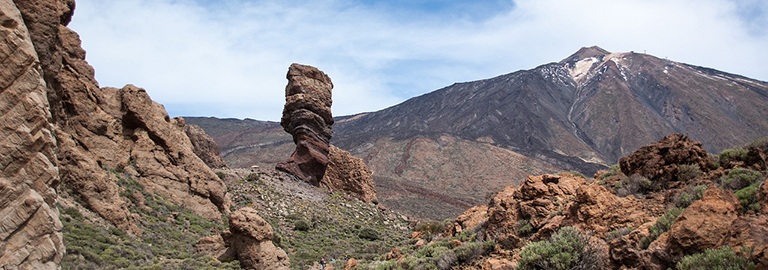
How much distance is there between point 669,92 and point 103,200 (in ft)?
491

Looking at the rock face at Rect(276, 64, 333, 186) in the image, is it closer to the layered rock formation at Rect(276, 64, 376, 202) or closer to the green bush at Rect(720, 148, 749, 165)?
the layered rock formation at Rect(276, 64, 376, 202)

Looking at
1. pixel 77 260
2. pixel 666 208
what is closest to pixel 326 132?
pixel 77 260

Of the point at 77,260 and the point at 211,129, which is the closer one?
the point at 77,260

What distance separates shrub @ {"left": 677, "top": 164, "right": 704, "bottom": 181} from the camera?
Result: 8.22 meters

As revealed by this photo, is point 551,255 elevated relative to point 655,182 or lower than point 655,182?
lower

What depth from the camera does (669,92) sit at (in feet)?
441

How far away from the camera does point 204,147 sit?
93.8ft

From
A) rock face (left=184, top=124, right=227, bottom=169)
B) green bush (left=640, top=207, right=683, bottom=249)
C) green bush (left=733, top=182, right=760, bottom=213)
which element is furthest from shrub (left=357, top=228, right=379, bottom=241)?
green bush (left=733, top=182, right=760, bottom=213)

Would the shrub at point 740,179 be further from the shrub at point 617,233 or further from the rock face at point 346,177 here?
the rock face at point 346,177

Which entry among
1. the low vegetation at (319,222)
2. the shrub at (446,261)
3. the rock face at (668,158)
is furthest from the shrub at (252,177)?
the rock face at (668,158)

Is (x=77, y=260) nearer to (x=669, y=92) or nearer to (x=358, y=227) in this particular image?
(x=358, y=227)

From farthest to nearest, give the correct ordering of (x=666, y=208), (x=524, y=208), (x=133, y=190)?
(x=133, y=190) < (x=524, y=208) < (x=666, y=208)

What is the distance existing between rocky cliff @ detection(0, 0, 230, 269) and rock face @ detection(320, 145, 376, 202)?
991 centimetres

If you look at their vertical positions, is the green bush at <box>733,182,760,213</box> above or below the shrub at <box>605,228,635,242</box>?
above
